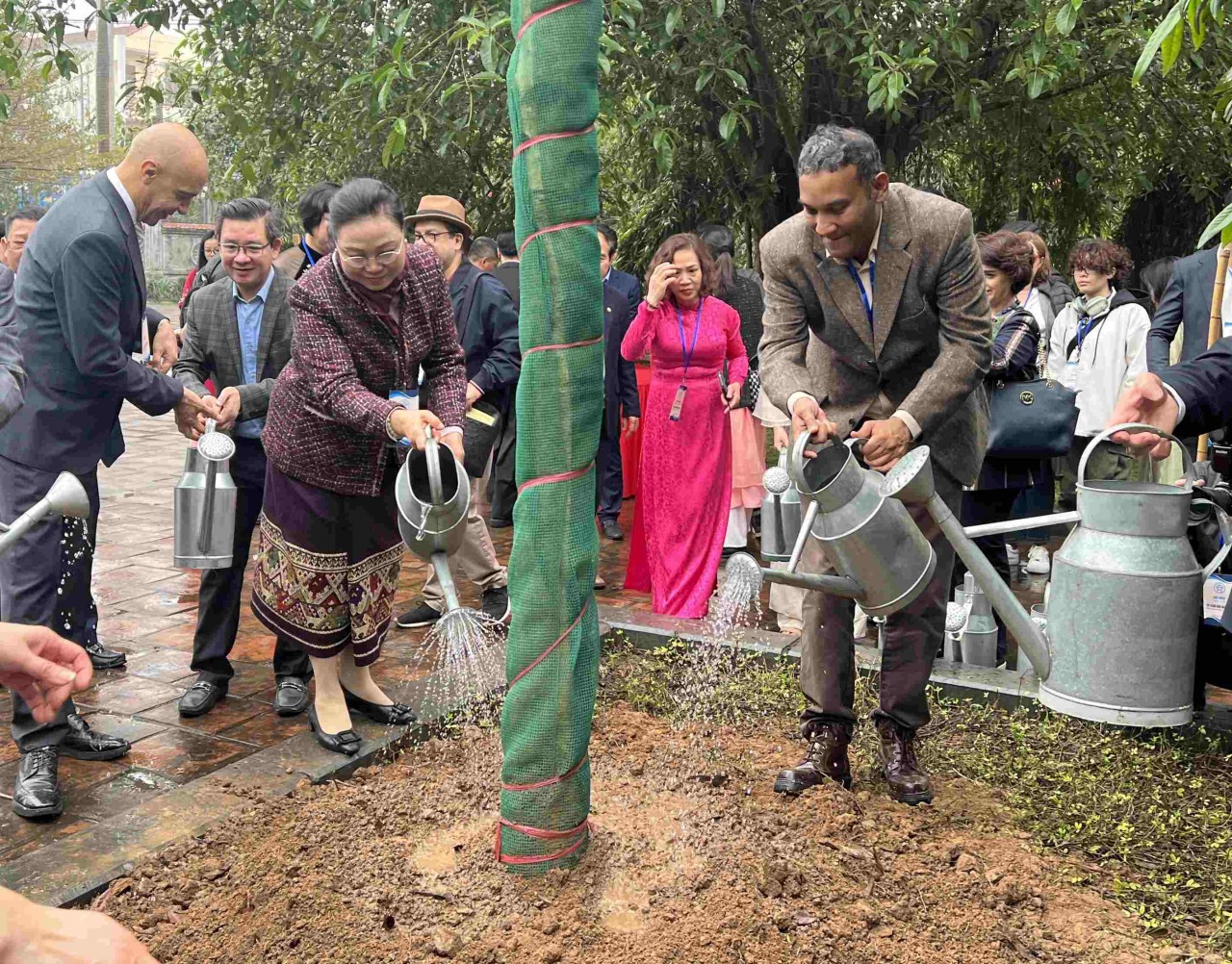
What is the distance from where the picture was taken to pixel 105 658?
5121 millimetres

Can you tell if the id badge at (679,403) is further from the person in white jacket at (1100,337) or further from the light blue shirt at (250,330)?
the person in white jacket at (1100,337)

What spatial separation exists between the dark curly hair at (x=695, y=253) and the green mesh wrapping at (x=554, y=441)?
340 centimetres

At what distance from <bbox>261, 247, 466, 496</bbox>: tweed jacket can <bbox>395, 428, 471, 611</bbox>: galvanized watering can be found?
598 millimetres

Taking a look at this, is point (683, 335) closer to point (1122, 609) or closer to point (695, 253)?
point (695, 253)

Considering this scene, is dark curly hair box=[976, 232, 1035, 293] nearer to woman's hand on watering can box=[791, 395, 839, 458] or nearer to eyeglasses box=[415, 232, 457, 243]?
woman's hand on watering can box=[791, 395, 839, 458]

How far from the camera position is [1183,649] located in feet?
10.3

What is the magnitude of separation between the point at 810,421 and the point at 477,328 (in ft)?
10.6

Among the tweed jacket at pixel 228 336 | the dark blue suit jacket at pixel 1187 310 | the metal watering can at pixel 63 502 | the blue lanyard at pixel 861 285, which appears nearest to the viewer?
the metal watering can at pixel 63 502

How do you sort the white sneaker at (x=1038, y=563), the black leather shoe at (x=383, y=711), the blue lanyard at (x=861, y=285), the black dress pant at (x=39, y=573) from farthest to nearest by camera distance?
the white sneaker at (x=1038, y=563)
the black leather shoe at (x=383, y=711)
the black dress pant at (x=39, y=573)
the blue lanyard at (x=861, y=285)

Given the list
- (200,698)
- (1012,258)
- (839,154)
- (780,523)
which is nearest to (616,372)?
(780,523)

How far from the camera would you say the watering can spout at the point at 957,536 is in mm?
2844

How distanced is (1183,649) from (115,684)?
389cm

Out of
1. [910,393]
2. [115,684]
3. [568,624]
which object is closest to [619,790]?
[568,624]

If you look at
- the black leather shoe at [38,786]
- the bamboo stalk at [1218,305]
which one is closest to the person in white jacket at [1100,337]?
the bamboo stalk at [1218,305]
